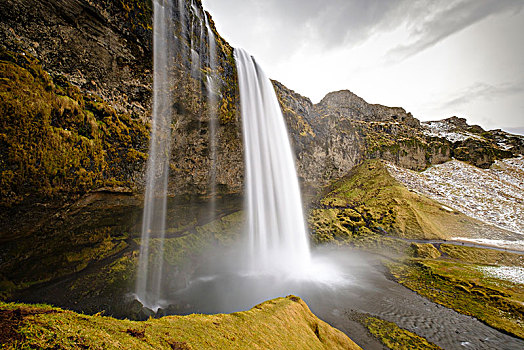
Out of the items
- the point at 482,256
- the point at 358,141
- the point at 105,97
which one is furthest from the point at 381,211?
the point at 105,97

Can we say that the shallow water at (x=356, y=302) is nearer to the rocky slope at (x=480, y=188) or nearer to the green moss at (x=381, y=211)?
the green moss at (x=381, y=211)

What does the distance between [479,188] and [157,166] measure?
59511 millimetres

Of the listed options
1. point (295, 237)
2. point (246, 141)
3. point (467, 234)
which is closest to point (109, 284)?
point (246, 141)

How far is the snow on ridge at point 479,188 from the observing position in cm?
3171

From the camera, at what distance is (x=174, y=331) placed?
13.9ft

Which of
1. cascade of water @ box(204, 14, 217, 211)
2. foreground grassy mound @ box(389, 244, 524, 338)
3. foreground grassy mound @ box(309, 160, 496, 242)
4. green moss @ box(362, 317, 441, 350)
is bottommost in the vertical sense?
foreground grassy mound @ box(389, 244, 524, 338)

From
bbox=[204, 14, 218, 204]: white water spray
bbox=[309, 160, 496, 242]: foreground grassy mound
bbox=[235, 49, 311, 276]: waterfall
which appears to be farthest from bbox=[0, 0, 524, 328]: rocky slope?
bbox=[309, 160, 496, 242]: foreground grassy mound

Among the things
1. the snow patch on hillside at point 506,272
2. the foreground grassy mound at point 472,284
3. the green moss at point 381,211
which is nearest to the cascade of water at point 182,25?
the foreground grassy mound at point 472,284

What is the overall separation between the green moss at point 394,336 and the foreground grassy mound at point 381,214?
55.9ft

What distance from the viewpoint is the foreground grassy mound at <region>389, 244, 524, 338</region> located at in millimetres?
11055

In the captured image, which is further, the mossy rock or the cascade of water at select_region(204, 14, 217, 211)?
the mossy rock

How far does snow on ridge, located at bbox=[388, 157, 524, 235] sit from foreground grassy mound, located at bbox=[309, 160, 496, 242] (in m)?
4.54

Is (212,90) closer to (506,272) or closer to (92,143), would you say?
(92,143)

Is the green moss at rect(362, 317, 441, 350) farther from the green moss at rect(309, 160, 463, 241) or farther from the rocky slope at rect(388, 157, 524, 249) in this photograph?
the rocky slope at rect(388, 157, 524, 249)
